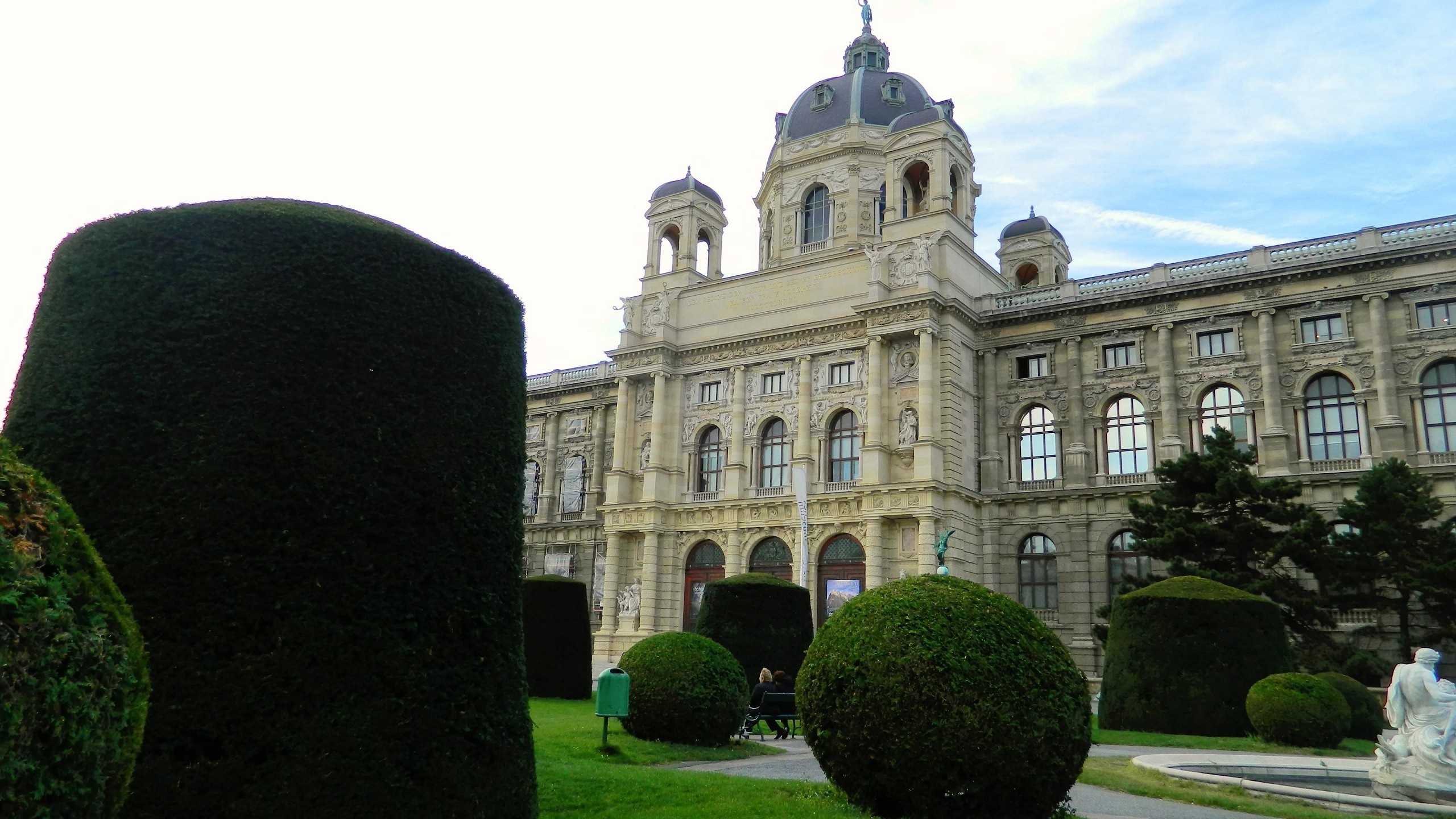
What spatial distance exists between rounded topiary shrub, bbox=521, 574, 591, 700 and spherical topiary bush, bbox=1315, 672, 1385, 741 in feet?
56.6

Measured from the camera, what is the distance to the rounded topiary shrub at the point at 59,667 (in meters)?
3.79

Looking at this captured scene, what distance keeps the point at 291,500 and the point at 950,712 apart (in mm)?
5842

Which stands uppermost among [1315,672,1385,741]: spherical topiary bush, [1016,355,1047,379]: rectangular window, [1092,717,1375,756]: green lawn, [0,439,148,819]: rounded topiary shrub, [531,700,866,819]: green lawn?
[1016,355,1047,379]: rectangular window

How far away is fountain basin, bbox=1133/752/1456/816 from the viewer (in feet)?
38.9

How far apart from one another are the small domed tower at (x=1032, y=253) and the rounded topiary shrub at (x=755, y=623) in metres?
31.0

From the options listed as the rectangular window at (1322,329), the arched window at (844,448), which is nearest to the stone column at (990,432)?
the arched window at (844,448)

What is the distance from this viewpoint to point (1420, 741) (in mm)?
12891

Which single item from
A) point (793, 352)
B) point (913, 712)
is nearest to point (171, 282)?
point (913, 712)

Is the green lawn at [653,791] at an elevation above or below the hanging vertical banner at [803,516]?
below

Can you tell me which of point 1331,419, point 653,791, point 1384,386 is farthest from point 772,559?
point 653,791

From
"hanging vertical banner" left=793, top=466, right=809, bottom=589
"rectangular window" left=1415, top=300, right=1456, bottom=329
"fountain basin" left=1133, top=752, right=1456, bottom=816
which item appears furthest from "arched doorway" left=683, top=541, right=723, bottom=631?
"fountain basin" left=1133, top=752, right=1456, bottom=816

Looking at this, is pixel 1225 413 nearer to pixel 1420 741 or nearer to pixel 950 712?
pixel 1420 741

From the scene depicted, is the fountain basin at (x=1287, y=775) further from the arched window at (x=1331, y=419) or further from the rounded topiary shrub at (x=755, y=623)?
the arched window at (x=1331, y=419)

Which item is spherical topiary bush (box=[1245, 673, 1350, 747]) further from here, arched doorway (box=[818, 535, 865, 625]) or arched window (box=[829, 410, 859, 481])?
arched window (box=[829, 410, 859, 481])
